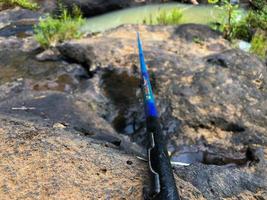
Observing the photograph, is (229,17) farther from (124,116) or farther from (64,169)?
(64,169)

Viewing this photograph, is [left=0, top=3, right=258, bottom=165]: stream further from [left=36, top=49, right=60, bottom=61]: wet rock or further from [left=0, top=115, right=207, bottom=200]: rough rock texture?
[left=0, top=115, right=207, bottom=200]: rough rock texture

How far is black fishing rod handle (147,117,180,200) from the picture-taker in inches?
87.4

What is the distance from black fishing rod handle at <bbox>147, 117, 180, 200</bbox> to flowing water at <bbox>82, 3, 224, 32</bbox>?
7.32 meters

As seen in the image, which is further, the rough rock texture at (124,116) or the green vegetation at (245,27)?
the green vegetation at (245,27)

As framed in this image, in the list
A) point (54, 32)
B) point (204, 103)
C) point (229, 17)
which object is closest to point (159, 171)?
point (204, 103)

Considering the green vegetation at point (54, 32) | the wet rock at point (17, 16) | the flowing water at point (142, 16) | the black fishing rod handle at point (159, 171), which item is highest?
the black fishing rod handle at point (159, 171)

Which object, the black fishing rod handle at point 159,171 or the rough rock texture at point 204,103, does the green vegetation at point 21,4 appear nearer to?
the rough rock texture at point 204,103

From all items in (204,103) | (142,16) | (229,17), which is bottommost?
(142,16)

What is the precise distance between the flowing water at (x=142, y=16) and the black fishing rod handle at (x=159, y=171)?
24.0ft

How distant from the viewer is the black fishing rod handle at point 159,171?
222 centimetres

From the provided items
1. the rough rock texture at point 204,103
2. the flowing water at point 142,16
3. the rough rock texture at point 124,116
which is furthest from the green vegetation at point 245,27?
the flowing water at point 142,16

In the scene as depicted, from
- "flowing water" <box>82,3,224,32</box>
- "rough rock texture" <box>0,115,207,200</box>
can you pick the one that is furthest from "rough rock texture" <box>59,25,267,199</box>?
"flowing water" <box>82,3,224,32</box>

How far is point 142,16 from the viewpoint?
443 inches

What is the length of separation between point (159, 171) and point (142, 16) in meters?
9.36
